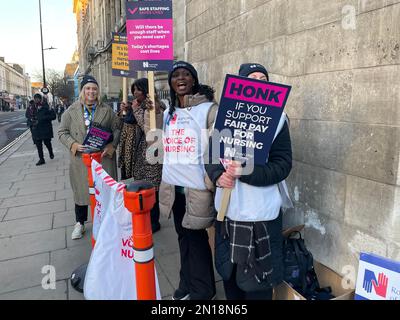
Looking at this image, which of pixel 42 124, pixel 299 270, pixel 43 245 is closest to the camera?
pixel 299 270

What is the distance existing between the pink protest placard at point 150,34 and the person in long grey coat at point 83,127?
63 cm

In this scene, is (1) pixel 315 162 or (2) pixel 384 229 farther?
(1) pixel 315 162

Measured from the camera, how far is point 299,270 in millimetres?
2396

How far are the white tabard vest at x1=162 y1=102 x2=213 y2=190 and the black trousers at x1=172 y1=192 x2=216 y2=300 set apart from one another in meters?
0.26

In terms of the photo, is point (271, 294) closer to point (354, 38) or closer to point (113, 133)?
point (354, 38)

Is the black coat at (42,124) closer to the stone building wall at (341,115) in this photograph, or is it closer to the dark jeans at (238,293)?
the stone building wall at (341,115)

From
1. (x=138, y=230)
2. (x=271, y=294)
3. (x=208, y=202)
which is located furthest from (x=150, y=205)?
(x=271, y=294)

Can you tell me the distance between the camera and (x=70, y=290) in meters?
2.96

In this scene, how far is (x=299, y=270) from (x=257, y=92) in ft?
4.37

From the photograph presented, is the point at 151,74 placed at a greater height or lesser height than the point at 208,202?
greater

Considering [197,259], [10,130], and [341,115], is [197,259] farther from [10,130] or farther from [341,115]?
[10,130]

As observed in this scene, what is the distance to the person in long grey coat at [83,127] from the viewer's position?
3.75m

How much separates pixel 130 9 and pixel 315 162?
2411 millimetres

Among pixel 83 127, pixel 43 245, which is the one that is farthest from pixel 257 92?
pixel 43 245
